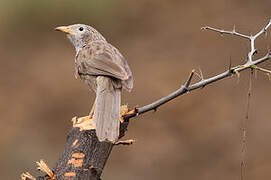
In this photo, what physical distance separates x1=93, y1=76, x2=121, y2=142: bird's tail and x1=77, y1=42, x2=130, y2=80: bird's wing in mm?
88

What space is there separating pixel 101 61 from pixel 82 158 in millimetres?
1232

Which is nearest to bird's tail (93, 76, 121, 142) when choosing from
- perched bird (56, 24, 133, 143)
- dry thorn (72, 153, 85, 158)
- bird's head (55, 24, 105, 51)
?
perched bird (56, 24, 133, 143)

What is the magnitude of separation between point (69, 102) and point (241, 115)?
114 inches

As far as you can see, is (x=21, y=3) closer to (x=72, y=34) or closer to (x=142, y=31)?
(x=142, y=31)

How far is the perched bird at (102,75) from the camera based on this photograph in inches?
164

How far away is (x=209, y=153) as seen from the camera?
9.55 meters

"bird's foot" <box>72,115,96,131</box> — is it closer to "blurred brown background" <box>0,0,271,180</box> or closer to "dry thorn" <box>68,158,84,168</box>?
"dry thorn" <box>68,158,84,168</box>

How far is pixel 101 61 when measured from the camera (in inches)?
192

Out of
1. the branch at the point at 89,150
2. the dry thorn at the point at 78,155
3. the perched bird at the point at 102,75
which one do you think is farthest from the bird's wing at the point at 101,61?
the dry thorn at the point at 78,155

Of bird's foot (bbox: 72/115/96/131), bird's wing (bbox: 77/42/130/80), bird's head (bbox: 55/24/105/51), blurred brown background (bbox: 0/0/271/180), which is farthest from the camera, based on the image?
blurred brown background (bbox: 0/0/271/180)

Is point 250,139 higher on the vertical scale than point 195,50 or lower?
lower

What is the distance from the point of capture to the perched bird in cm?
416

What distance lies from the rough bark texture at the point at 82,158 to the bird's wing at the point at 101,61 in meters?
0.75

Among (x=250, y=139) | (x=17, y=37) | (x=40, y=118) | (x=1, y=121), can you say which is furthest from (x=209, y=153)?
(x=17, y=37)
